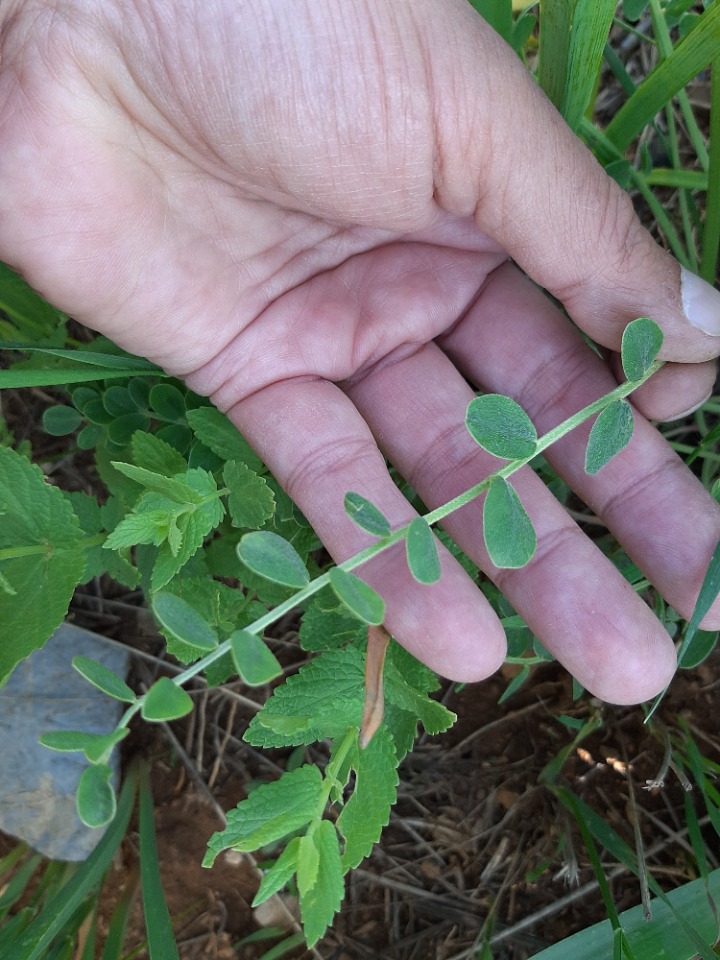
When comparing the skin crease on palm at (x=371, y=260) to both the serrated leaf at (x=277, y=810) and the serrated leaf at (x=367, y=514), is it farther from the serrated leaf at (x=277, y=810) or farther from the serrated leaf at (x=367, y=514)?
the serrated leaf at (x=277, y=810)

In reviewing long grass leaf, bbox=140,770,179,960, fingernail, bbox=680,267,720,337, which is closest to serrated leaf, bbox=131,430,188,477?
long grass leaf, bbox=140,770,179,960

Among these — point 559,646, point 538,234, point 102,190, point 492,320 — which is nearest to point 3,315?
point 102,190

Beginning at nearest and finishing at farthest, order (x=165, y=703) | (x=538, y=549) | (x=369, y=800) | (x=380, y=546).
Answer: (x=165, y=703) < (x=380, y=546) < (x=369, y=800) < (x=538, y=549)

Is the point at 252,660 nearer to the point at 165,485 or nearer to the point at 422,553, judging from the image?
the point at 422,553

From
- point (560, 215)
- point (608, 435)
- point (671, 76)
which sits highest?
point (671, 76)

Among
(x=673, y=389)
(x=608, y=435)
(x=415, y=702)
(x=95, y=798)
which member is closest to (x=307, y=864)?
(x=95, y=798)

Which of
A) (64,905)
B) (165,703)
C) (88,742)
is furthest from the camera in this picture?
(64,905)

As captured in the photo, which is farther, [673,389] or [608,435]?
[673,389]

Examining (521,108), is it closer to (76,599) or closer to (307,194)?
(307,194)
